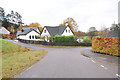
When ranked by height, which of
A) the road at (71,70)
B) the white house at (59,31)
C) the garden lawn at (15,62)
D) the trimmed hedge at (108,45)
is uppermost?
the white house at (59,31)

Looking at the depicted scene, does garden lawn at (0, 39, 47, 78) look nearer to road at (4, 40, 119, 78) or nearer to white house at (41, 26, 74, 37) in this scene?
road at (4, 40, 119, 78)

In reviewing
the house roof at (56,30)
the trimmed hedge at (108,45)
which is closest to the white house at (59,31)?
the house roof at (56,30)

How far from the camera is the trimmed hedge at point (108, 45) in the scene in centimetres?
1113

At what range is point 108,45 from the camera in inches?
487

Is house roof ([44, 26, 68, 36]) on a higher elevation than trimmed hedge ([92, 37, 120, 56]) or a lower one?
higher

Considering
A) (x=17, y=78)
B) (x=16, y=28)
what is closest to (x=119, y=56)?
(x=17, y=78)

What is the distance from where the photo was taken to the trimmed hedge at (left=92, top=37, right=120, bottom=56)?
1113 cm

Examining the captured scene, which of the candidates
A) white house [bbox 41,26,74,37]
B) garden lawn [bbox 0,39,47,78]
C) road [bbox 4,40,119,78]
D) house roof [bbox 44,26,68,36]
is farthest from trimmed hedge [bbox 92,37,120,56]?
house roof [bbox 44,26,68,36]

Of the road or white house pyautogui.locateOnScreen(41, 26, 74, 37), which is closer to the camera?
the road

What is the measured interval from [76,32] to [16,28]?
43.4m

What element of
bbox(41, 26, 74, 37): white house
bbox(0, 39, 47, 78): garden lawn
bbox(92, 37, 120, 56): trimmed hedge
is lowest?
bbox(0, 39, 47, 78): garden lawn

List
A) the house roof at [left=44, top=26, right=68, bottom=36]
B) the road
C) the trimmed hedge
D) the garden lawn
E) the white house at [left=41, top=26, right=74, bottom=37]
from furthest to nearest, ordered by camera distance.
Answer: the house roof at [left=44, top=26, right=68, bottom=36], the white house at [left=41, top=26, right=74, bottom=37], the trimmed hedge, the garden lawn, the road

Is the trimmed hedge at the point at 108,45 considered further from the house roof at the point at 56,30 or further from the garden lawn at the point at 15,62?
the house roof at the point at 56,30

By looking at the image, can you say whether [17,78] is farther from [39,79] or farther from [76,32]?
[76,32]
